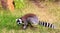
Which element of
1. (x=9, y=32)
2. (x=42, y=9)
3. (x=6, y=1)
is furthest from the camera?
(x=42, y=9)

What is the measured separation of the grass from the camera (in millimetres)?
6559

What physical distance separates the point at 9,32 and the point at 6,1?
2126 millimetres

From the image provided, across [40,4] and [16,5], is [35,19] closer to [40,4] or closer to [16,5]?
[16,5]

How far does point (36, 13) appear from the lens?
8.34 metres

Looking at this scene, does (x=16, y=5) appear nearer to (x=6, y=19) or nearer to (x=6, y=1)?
(x=6, y=1)

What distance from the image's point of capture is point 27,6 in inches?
355

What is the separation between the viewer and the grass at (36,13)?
21.5 feet

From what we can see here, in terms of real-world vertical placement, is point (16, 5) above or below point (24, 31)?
above

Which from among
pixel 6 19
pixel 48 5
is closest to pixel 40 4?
pixel 48 5

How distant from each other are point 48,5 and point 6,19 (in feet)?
9.01

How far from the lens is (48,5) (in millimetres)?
9297

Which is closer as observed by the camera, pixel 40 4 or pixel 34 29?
pixel 34 29

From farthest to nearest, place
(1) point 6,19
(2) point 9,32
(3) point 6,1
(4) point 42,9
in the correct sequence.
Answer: (4) point 42,9, (3) point 6,1, (1) point 6,19, (2) point 9,32

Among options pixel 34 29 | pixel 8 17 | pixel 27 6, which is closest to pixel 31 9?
pixel 27 6
